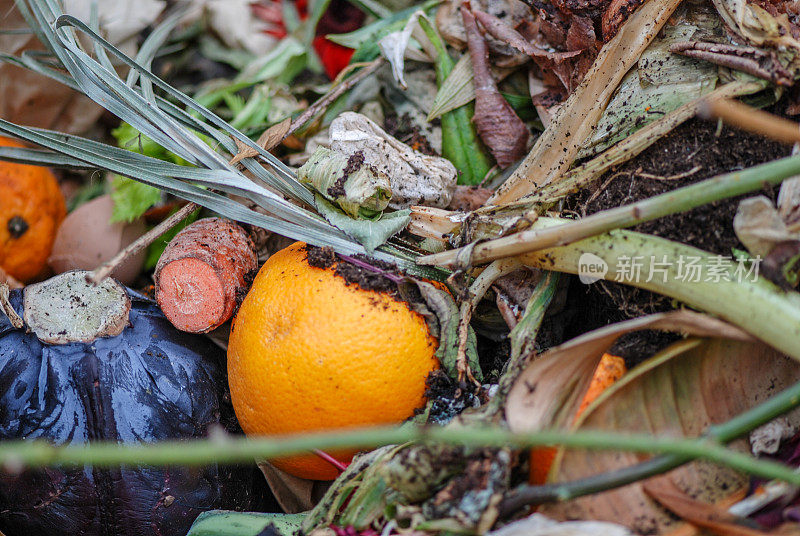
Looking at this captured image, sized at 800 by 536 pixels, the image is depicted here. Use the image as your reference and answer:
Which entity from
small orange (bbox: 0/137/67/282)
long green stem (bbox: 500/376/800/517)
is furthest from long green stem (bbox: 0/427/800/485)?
small orange (bbox: 0/137/67/282)

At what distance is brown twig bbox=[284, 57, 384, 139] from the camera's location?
1.24 metres

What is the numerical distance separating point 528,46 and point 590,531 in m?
0.89

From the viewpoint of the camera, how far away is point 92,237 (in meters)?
1.32

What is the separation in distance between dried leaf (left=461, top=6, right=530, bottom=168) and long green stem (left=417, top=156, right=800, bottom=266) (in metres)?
0.39

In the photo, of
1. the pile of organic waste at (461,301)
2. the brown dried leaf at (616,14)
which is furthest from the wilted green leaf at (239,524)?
the brown dried leaf at (616,14)

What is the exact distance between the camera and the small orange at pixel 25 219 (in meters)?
1.33

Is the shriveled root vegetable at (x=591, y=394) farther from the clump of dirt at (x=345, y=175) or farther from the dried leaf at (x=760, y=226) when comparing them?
the clump of dirt at (x=345, y=175)

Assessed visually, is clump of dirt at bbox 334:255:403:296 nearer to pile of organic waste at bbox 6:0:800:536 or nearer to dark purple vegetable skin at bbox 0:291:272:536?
pile of organic waste at bbox 6:0:800:536

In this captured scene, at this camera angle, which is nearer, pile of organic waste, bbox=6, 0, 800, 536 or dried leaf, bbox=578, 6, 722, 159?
pile of organic waste, bbox=6, 0, 800, 536

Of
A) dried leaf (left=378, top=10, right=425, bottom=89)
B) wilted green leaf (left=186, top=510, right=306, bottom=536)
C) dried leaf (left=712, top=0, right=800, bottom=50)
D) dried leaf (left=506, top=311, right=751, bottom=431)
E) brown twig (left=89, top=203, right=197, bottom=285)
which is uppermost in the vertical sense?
dried leaf (left=712, top=0, right=800, bottom=50)

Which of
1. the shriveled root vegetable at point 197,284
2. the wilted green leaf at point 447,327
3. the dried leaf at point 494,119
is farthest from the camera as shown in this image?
the dried leaf at point 494,119

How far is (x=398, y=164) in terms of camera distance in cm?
111

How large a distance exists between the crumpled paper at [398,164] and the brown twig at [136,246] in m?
0.32

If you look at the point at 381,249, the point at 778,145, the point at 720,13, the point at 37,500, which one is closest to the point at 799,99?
the point at 778,145
